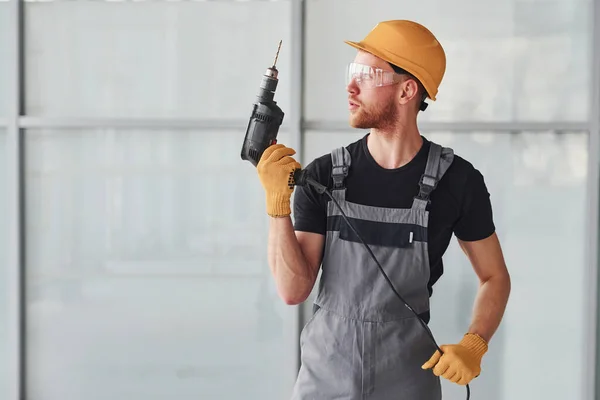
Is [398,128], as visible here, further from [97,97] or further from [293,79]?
[97,97]

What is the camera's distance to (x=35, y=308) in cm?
292

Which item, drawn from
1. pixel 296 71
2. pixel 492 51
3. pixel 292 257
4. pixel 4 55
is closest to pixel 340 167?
pixel 292 257

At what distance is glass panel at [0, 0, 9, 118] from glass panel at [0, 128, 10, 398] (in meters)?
0.12

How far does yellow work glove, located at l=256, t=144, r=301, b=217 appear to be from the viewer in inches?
57.3

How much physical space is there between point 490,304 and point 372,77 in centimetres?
57

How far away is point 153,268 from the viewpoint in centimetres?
287

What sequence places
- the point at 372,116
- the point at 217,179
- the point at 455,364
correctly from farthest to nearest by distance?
the point at 217,179, the point at 372,116, the point at 455,364

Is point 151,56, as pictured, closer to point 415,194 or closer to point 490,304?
point 415,194

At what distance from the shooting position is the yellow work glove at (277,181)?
1.46 meters

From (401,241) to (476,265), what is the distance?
22 centimetres

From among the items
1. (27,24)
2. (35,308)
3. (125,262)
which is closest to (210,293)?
(125,262)

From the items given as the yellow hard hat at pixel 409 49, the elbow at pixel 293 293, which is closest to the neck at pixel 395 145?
→ the yellow hard hat at pixel 409 49

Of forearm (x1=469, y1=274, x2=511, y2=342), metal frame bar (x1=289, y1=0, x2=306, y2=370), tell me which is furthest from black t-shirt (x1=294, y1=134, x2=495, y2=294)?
metal frame bar (x1=289, y1=0, x2=306, y2=370)

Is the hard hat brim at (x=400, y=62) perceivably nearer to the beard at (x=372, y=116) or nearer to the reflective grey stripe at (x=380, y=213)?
the beard at (x=372, y=116)
